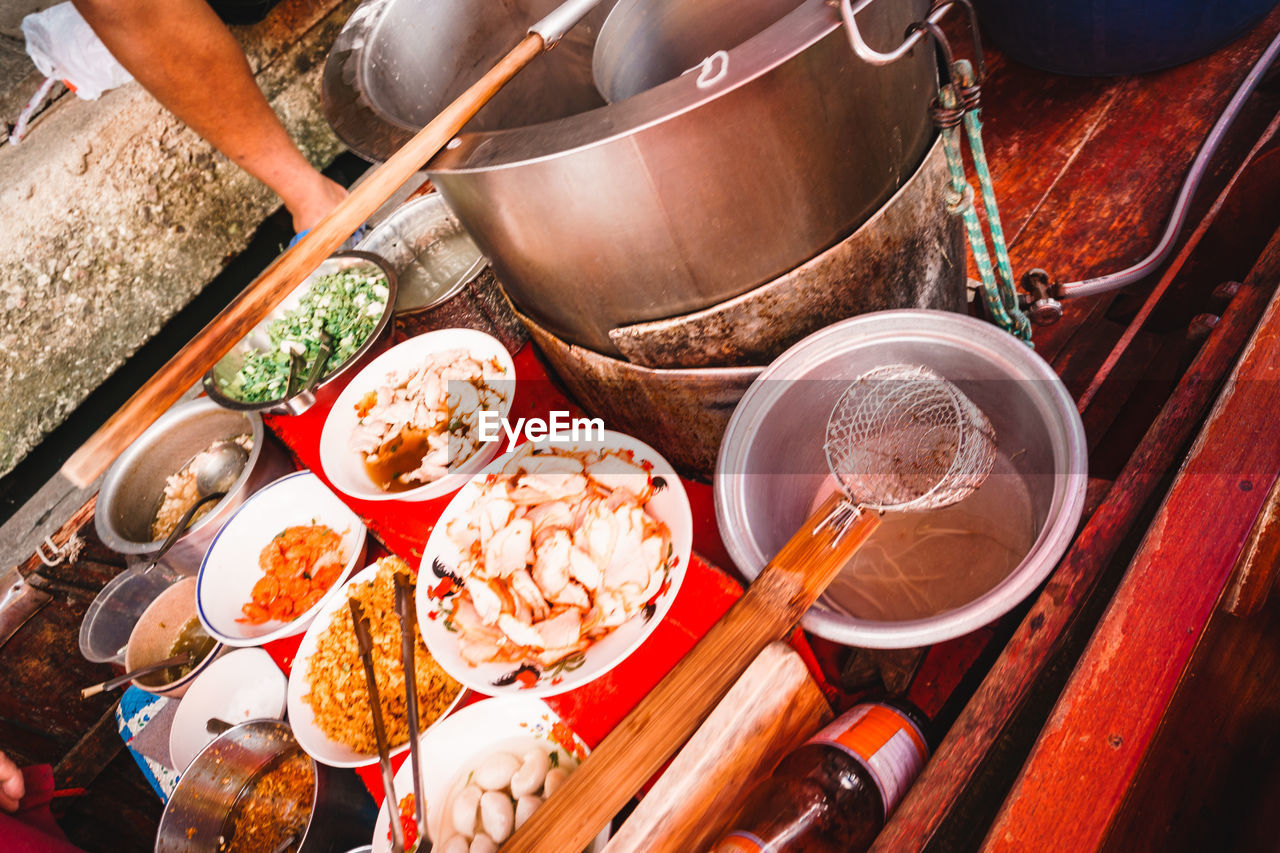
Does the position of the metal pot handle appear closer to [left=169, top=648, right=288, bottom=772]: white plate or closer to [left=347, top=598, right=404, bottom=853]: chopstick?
[left=347, top=598, right=404, bottom=853]: chopstick

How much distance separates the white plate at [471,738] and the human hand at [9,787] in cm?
179

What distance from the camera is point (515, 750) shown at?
5.81 feet

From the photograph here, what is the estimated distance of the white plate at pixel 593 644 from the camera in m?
1.58

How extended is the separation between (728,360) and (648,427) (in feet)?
1.35

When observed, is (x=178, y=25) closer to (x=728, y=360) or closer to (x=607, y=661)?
(x=728, y=360)

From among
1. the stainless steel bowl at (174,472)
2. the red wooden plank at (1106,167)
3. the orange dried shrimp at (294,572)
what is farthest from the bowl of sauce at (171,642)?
the red wooden plank at (1106,167)

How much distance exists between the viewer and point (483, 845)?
1616 millimetres

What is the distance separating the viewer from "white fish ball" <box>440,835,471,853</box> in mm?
1646

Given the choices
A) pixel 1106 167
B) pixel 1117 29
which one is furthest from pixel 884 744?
pixel 1117 29

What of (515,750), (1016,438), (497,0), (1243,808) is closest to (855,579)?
(1016,438)

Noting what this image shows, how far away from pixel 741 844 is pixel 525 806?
571 mm

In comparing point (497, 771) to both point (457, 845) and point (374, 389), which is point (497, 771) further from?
point (374, 389)

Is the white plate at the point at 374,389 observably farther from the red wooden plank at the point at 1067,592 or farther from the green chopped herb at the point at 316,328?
the red wooden plank at the point at 1067,592

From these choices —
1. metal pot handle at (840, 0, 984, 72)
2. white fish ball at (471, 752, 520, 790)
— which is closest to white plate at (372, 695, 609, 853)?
white fish ball at (471, 752, 520, 790)
